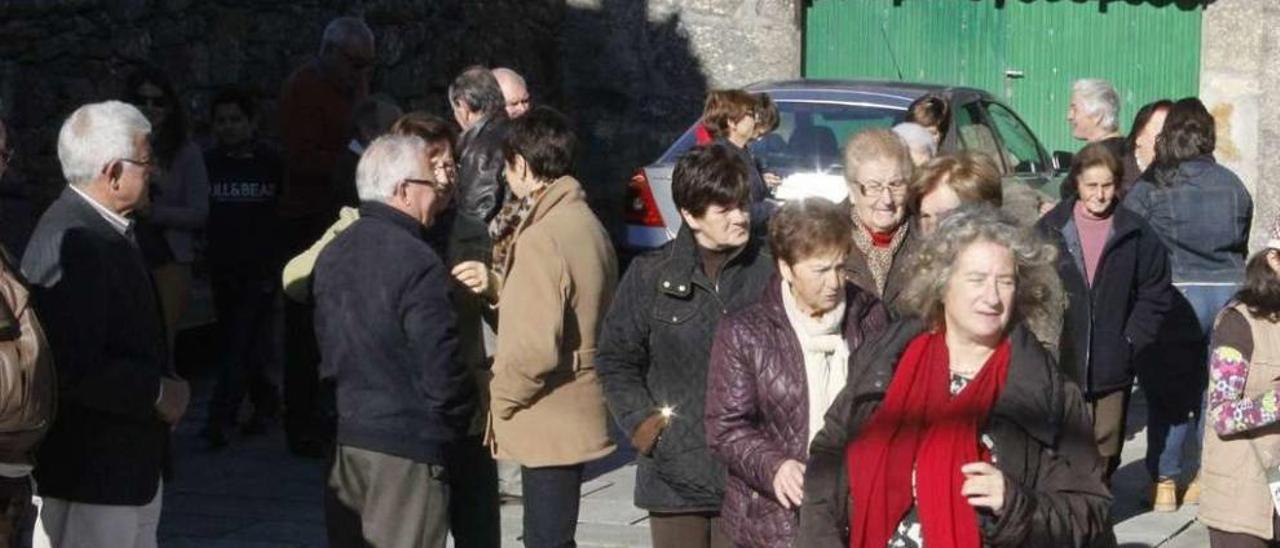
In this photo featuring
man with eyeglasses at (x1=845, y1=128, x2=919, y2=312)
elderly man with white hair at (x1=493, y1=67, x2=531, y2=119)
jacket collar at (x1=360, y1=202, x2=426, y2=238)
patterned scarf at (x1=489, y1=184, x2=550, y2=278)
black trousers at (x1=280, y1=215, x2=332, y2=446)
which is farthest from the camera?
black trousers at (x1=280, y1=215, x2=332, y2=446)

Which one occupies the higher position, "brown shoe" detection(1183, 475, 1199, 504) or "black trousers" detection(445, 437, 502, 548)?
"black trousers" detection(445, 437, 502, 548)

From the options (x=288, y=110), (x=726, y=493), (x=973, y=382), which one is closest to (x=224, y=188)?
(x=288, y=110)

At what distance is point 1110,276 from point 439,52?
21.0 ft

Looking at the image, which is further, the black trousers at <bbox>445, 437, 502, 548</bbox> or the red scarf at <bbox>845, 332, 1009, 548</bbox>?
the black trousers at <bbox>445, 437, 502, 548</bbox>

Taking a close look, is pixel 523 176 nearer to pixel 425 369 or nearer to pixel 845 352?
pixel 425 369

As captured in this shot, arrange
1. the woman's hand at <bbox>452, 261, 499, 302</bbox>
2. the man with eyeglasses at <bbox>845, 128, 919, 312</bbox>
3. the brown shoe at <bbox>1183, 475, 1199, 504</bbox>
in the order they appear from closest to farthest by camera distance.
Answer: the man with eyeglasses at <bbox>845, 128, 919, 312</bbox>
the woman's hand at <bbox>452, 261, 499, 302</bbox>
the brown shoe at <bbox>1183, 475, 1199, 504</bbox>

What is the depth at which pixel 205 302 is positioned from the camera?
1162 cm

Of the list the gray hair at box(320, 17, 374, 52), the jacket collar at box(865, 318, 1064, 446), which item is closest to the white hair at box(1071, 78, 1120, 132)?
the gray hair at box(320, 17, 374, 52)

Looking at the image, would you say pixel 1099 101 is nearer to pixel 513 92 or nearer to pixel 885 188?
pixel 513 92

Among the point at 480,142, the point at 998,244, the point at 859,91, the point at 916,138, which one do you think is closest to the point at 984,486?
the point at 998,244

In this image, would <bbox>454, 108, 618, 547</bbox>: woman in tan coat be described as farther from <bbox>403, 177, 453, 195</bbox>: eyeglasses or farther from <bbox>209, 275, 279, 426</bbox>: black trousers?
<bbox>209, 275, 279, 426</bbox>: black trousers

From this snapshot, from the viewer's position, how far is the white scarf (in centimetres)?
547

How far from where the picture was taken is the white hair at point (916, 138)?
27.9ft

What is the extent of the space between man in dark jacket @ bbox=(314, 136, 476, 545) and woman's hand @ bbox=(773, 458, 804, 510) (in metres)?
1.22
